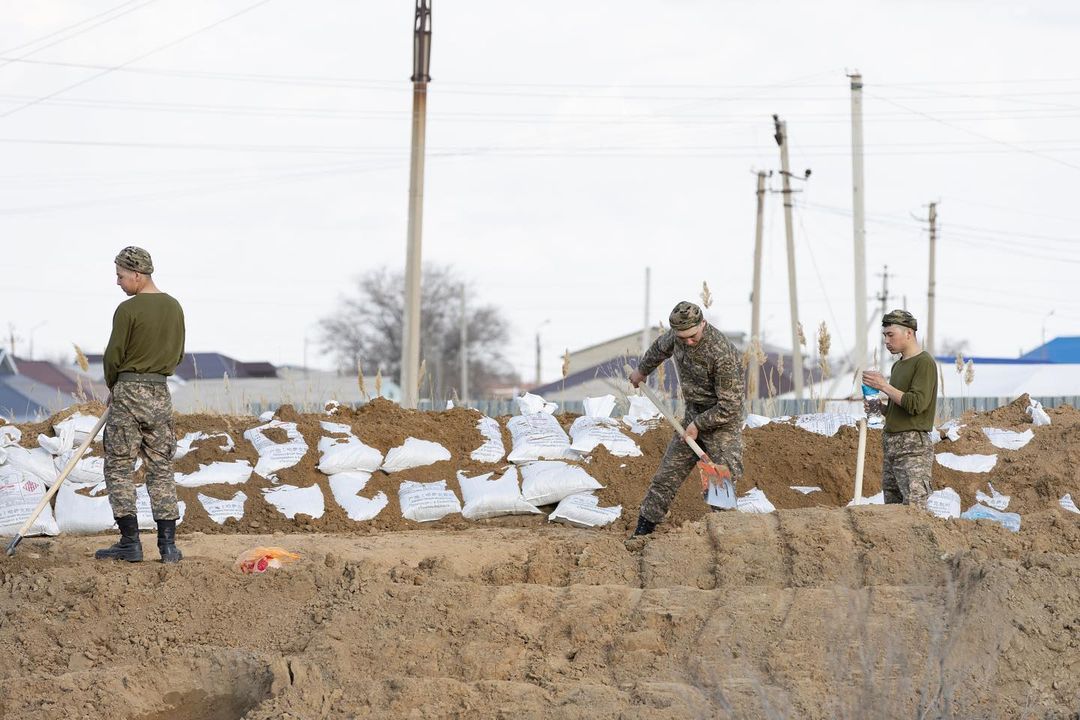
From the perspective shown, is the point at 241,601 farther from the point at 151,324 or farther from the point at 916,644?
the point at 916,644

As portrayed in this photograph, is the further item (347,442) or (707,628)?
(347,442)

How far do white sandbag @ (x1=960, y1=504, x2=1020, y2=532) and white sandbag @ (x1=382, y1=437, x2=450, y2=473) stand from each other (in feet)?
12.4

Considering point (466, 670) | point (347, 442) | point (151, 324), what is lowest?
point (466, 670)

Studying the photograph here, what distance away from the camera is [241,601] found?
17.5 ft

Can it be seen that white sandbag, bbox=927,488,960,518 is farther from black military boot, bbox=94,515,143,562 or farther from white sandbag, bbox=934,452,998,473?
black military boot, bbox=94,515,143,562

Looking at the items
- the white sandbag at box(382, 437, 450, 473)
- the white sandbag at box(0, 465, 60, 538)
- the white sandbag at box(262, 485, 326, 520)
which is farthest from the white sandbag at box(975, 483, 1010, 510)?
the white sandbag at box(0, 465, 60, 538)

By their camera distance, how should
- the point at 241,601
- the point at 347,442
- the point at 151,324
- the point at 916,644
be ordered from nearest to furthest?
the point at 916,644 < the point at 241,601 < the point at 151,324 < the point at 347,442

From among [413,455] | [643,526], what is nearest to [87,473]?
[413,455]

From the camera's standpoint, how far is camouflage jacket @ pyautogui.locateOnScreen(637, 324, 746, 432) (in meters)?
6.52

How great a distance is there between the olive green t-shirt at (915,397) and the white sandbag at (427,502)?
133 inches

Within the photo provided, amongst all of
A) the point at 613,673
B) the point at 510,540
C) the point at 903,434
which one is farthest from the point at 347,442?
the point at 613,673

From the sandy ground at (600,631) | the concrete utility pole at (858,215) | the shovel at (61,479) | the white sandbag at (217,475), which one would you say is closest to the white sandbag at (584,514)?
the sandy ground at (600,631)

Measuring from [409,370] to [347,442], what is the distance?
18.0 ft

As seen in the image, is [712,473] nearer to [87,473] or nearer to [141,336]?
[141,336]
